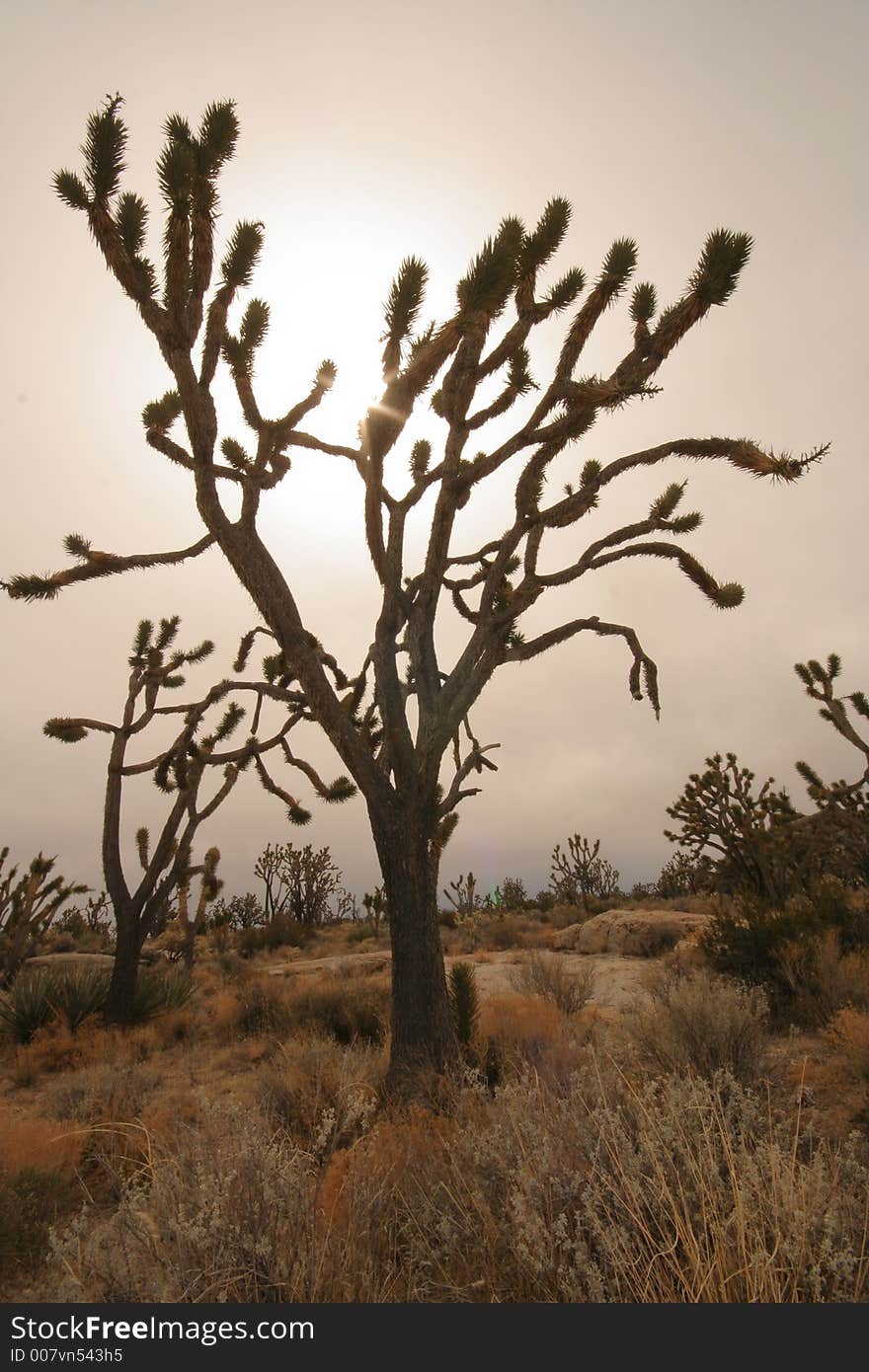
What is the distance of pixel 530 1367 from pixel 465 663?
5526 millimetres

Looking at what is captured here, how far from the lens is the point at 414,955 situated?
6.36 m

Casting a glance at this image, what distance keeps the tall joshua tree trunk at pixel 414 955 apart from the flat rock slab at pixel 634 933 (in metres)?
9.29

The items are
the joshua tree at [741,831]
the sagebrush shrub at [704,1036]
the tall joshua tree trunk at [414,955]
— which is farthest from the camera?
the joshua tree at [741,831]

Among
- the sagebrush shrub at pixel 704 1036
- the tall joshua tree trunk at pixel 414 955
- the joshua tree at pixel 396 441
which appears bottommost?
the sagebrush shrub at pixel 704 1036

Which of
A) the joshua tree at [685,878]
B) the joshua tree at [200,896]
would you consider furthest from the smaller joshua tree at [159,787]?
the joshua tree at [685,878]

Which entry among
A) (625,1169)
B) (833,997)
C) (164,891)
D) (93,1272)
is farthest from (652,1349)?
(164,891)

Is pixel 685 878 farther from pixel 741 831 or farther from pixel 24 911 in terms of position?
pixel 24 911

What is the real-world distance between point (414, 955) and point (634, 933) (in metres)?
10.2

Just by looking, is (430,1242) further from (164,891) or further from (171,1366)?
(164,891)

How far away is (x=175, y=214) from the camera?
243 inches

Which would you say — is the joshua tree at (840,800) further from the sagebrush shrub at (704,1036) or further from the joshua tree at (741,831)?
the sagebrush shrub at (704,1036)

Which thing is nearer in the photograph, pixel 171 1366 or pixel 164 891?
pixel 171 1366

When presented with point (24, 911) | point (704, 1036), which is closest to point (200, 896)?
point (24, 911)

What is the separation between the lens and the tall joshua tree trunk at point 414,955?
20.0 feet
